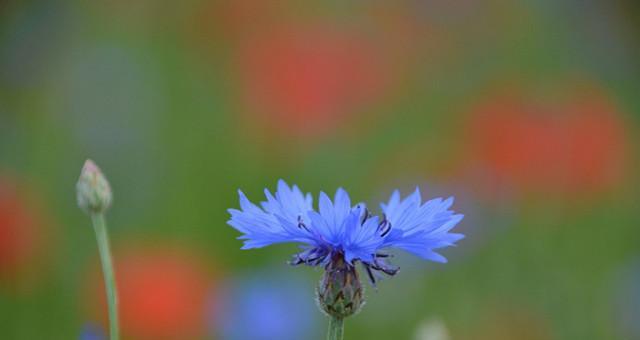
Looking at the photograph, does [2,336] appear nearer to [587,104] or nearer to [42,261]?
[42,261]

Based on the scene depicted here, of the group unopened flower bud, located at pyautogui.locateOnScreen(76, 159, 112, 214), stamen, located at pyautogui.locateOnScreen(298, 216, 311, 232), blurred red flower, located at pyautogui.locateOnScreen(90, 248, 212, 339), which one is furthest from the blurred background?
stamen, located at pyautogui.locateOnScreen(298, 216, 311, 232)

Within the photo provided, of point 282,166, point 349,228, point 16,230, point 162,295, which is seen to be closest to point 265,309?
point 162,295

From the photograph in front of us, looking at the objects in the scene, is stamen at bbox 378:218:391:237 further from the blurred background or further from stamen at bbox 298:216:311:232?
the blurred background

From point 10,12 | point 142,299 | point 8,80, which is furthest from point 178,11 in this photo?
point 142,299

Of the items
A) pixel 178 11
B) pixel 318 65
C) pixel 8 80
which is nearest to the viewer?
pixel 318 65

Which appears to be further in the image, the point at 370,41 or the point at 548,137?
the point at 370,41

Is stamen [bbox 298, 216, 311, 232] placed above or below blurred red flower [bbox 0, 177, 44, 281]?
below

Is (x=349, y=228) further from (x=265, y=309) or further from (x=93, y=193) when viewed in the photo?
(x=265, y=309)
